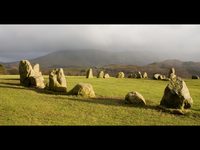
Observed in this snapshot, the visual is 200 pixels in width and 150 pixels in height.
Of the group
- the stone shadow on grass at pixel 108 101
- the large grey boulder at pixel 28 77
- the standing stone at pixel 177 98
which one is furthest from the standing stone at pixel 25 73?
the standing stone at pixel 177 98

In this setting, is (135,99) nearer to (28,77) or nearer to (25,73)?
(28,77)

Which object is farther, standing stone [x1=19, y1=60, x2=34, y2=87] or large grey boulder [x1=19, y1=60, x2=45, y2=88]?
standing stone [x1=19, y1=60, x2=34, y2=87]

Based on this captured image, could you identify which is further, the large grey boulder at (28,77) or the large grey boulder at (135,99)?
the large grey boulder at (28,77)

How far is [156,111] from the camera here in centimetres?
1716

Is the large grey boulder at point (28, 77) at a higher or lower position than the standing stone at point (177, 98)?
higher

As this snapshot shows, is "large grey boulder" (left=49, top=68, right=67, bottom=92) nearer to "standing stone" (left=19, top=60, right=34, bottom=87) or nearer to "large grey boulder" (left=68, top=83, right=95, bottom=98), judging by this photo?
"large grey boulder" (left=68, top=83, right=95, bottom=98)

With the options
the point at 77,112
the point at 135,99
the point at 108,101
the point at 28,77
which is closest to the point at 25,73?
the point at 28,77

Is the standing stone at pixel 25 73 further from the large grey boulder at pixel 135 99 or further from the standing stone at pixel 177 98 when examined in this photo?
the standing stone at pixel 177 98

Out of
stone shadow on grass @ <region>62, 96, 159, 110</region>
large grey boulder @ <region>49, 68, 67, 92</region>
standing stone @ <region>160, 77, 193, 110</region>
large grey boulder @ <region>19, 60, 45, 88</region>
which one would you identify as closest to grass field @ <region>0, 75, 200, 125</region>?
stone shadow on grass @ <region>62, 96, 159, 110</region>

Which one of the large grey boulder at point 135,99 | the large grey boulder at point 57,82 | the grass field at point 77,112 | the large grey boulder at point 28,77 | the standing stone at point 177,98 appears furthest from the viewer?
the large grey boulder at point 28,77
